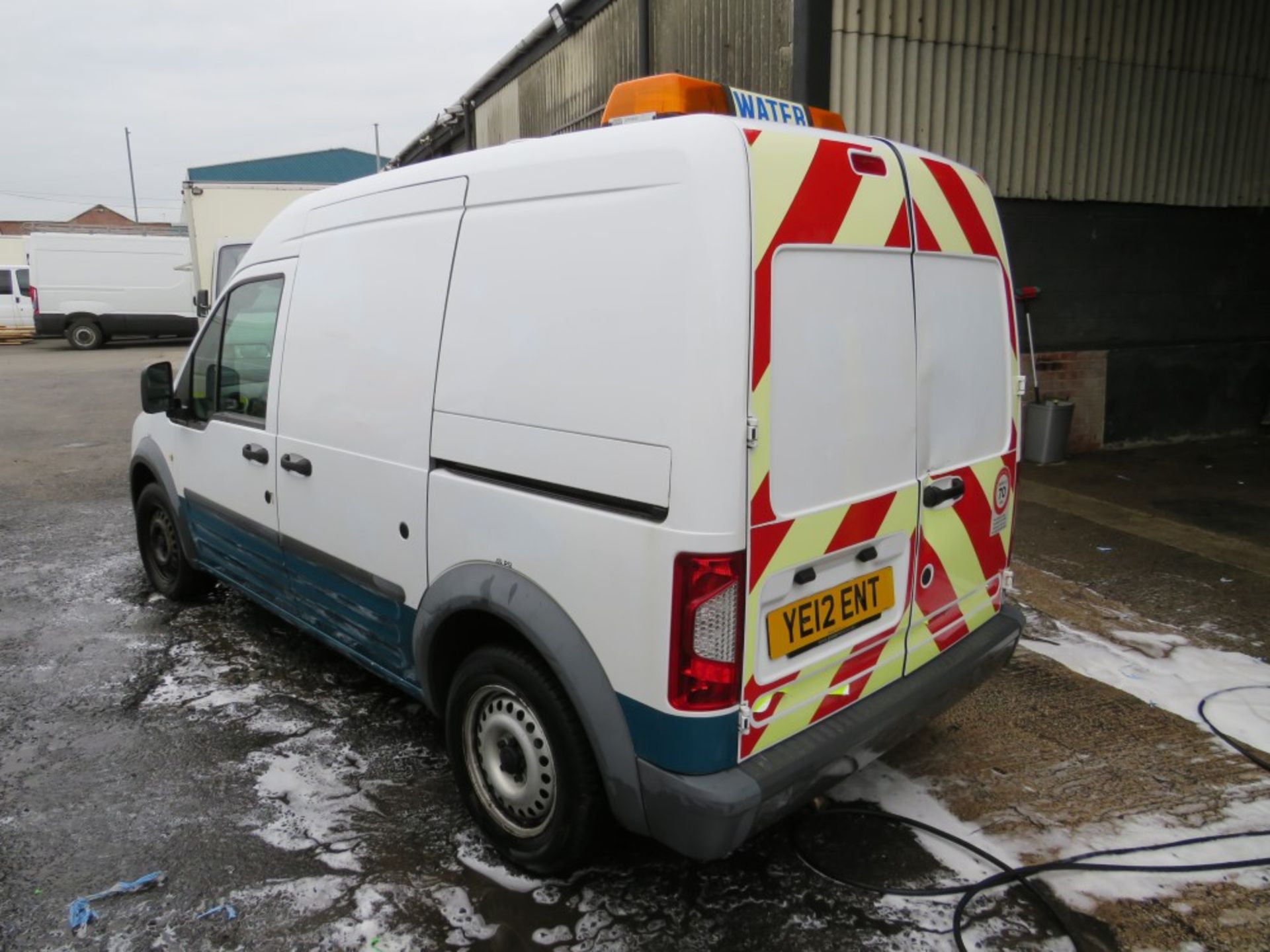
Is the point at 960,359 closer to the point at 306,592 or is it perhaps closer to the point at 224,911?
the point at 306,592

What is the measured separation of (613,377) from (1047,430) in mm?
6630

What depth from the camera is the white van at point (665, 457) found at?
2.12 m

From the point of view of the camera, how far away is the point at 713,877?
8.79ft

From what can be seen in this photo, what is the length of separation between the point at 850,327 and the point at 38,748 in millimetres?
3376

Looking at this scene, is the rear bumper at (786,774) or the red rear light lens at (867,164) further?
the red rear light lens at (867,164)

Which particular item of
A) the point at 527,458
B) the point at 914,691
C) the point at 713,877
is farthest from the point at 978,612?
the point at 527,458

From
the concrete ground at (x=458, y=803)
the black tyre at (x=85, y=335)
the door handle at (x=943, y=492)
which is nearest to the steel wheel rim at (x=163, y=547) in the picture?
the concrete ground at (x=458, y=803)

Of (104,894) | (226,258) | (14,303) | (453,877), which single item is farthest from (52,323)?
(453,877)

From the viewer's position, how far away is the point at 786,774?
226cm

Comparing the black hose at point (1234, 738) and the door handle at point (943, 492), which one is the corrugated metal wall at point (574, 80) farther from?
the black hose at point (1234, 738)

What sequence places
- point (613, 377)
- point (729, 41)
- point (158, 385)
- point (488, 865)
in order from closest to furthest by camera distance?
point (613, 377) → point (488, 865) → point (158, 385) → point (729, 41)

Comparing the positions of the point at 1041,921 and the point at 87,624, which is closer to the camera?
the point at 1041,921

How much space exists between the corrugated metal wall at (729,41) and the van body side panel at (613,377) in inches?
183

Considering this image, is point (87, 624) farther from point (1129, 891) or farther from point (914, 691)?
point (1129, 891)
